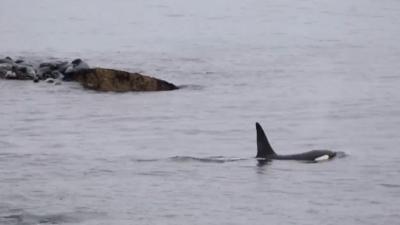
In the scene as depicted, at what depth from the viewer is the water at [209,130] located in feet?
63.8

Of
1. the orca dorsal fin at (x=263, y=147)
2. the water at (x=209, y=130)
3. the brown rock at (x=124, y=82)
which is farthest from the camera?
the brown rock at (x=124, y=82)

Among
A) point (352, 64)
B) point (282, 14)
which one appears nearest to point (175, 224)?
point (352, 64)

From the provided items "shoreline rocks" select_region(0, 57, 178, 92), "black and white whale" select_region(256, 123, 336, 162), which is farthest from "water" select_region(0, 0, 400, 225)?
"shoreline rocks" select_region(0, 57, 178, 92)

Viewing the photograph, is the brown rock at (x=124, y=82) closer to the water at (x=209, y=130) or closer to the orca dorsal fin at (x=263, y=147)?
the water at (x=209, y=130)

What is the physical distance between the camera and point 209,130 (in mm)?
26906

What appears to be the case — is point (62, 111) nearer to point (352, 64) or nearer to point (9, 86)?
point (9, 86)

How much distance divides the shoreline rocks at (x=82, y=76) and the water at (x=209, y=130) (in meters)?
0.62

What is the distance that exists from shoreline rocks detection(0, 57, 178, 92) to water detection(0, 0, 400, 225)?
617mm

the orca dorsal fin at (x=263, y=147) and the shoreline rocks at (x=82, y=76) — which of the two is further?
the shoreline rocks at (x=82, y=76)

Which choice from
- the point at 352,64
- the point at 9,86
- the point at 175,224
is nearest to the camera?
the point at 175,224

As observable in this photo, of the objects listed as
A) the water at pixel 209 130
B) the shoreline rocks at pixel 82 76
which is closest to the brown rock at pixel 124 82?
the shoreline rocks at pixel 82 76

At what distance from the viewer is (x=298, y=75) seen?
36938mm

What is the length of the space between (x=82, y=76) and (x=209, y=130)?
8.38m

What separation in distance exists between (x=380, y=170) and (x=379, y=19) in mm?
35873
